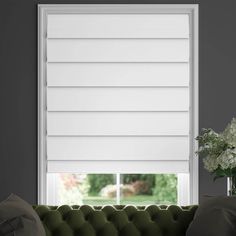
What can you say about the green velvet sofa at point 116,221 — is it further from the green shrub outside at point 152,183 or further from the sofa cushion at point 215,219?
the green shrub outside at point 152,183

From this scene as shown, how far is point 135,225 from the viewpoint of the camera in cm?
409

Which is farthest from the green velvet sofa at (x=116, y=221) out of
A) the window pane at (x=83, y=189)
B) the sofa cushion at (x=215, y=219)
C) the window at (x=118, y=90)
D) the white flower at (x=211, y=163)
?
the window pane at (x=83, y=189)

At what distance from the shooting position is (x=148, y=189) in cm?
559

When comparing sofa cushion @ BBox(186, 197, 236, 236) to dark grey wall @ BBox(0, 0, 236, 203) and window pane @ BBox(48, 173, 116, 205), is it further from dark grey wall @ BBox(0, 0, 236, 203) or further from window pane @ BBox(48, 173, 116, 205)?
window pane @ BBox(48, 173, 116, 205)

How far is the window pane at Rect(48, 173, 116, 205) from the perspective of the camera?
17.4 ft

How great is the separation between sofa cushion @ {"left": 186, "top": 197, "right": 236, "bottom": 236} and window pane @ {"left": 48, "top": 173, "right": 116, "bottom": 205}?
1668 mm

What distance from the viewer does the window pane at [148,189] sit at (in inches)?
212

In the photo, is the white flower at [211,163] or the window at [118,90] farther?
the window at [118,90]

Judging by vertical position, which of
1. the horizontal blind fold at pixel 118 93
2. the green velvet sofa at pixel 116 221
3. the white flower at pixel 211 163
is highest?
the horizontal blind fold at pixel 118 93

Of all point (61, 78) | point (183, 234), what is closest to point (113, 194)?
point (61, 78)

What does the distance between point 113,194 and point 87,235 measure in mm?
1535

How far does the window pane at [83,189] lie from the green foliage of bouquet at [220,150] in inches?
46.0
